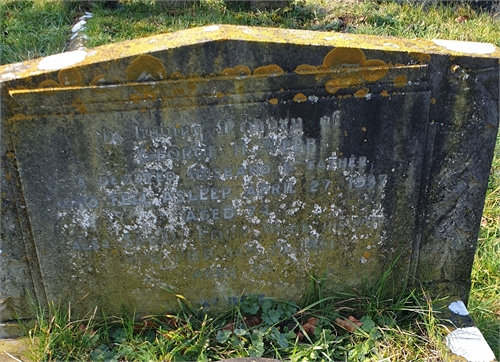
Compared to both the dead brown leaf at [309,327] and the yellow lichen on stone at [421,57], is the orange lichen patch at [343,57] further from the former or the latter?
the dead brown leaf at [309,327]

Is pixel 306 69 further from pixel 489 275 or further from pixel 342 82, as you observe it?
pixel 489 275

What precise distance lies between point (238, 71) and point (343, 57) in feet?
1.40

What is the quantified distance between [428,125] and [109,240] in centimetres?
150

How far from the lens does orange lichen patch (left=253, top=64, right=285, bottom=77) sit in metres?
2.09

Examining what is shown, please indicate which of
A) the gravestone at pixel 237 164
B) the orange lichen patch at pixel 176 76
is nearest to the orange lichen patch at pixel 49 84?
the gravestone at pixel 237 164

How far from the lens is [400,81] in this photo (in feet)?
7.21

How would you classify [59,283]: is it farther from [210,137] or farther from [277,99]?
[277,99]

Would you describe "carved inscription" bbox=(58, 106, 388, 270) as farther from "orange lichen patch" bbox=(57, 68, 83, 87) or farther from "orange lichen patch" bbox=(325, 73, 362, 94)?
"orange lichen patch" bbox=(57, 68, 83, 87)

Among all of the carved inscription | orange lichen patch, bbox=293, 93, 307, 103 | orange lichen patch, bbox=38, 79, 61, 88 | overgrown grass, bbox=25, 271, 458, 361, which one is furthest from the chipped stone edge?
orange lichen patch, bbox=38, 79, 61, 88

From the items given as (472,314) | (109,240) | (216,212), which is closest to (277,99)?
(216,212)

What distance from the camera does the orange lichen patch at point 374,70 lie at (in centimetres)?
215

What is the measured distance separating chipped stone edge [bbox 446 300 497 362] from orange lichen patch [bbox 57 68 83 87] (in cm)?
199

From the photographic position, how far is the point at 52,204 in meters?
2.26

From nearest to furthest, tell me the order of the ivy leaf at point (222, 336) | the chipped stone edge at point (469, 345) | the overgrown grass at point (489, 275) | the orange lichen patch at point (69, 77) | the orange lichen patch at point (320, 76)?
the orange lichen patch at point (69, 77) → the orange lichen patch at point (320, 76) → the chipped stone edge at point (469, 345) → the ivy leaf at point (222, 336) → the overgrown grass at point (489, 275)
